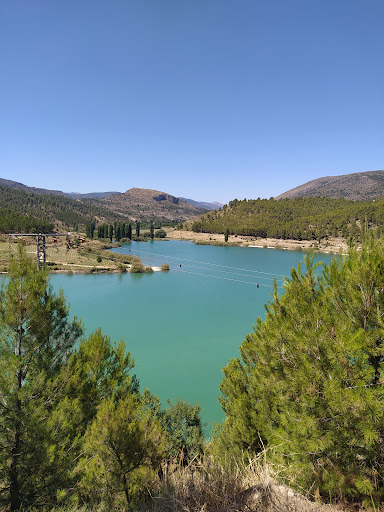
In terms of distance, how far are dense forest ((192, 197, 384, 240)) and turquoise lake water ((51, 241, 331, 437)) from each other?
3676cm

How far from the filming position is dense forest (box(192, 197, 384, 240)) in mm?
84375

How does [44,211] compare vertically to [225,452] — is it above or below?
above

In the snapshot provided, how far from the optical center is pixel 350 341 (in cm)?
418

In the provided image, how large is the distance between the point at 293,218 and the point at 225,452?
107 m

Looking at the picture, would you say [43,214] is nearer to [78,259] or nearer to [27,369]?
[78,259]

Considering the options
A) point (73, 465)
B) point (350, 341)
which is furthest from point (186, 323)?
point (350, 341)

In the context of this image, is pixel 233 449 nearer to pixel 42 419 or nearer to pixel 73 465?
pixel 73 465

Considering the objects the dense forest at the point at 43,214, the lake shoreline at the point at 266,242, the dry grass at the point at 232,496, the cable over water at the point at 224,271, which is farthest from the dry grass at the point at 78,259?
the dry grass at the point at 232,496

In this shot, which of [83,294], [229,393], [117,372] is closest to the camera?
[117,372]

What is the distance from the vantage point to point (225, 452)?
505 centimetres

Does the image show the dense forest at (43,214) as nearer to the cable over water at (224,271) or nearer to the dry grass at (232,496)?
the cable over water at (224,271)

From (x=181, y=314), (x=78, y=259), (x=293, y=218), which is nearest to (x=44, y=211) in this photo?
(x=78, y=259)

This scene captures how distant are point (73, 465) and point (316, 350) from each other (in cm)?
491

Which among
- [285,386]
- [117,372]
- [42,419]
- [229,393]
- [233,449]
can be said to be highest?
[285,386]
